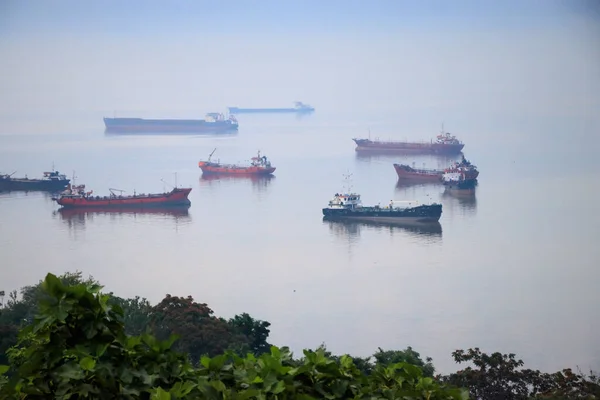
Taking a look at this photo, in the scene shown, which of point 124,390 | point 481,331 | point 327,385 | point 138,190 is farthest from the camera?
point 138,190

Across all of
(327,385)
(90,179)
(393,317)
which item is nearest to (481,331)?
(393,317)

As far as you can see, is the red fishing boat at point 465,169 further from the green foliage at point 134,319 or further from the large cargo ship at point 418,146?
the green foliage at point 134,319

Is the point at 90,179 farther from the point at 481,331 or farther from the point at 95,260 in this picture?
the point at 481,331

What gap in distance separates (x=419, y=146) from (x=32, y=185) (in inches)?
212

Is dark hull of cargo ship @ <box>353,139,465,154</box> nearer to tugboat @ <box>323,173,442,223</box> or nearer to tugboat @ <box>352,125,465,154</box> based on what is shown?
tugboat @ <box>352,125,465,154</box>

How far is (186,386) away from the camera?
177 centimetres

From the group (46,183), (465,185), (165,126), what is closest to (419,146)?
(465,185)

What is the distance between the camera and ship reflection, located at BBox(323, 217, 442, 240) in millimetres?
10305

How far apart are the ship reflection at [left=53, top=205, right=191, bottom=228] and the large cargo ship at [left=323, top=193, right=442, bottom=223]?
188 centimetres

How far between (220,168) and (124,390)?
33.3 ft

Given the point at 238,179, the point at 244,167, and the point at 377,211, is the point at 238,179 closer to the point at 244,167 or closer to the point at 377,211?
the point at 244,167

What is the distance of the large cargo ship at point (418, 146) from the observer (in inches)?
468

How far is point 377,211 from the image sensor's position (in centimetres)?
1079

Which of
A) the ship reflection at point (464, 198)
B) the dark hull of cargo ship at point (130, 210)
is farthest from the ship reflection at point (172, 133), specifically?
the ship reflection at point (464, 198)
